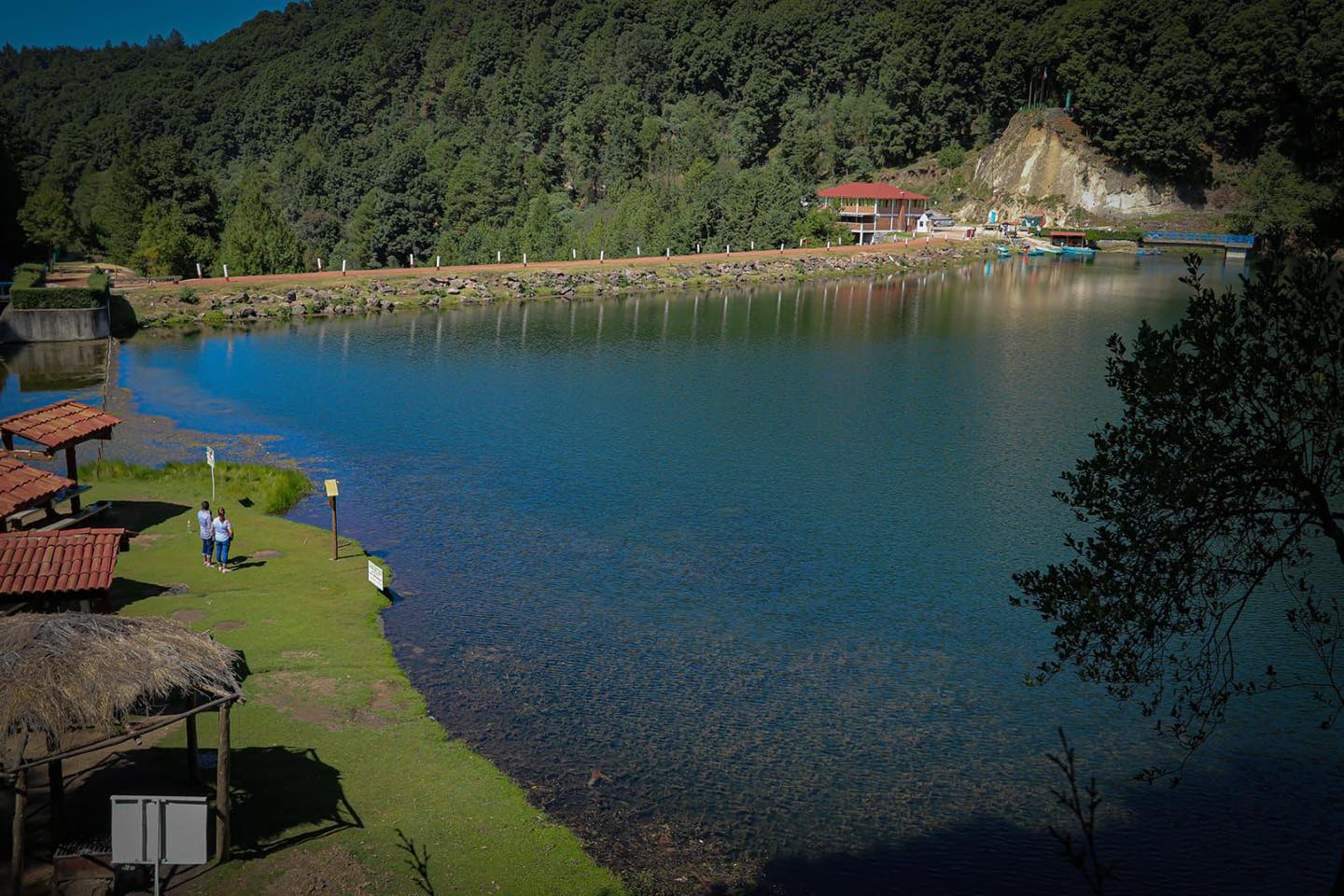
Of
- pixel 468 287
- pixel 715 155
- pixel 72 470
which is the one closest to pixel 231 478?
pixel 72 470

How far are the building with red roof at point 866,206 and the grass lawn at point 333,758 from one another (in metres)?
134

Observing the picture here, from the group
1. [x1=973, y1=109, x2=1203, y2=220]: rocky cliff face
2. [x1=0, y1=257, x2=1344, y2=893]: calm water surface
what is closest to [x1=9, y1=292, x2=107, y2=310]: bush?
[x1=0, y1=257, x2=1344, y2=893]: calm water surface

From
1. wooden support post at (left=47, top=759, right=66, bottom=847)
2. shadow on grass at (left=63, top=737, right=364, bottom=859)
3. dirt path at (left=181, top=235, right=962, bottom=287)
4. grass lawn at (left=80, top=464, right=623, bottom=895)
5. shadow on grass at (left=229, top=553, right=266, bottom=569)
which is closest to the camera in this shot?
wooden support post at (left=47, top=759, right=66, bottom=847)

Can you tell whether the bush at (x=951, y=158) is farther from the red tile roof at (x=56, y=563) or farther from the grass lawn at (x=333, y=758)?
the red tile roof at (x=56, y=563)

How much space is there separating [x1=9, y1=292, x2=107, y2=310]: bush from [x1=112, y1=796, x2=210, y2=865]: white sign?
70918 mm

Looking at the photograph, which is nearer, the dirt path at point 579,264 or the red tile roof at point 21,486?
the red tile roof at point 21,486

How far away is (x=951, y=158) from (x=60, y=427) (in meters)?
169

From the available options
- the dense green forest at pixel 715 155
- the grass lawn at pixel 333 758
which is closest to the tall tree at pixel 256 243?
the dense green forest at pixel 715 155

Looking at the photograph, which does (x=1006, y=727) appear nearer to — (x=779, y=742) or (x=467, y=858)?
(x=779, y=742)

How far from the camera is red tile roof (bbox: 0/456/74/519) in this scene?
1024 inches

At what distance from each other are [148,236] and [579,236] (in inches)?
2092

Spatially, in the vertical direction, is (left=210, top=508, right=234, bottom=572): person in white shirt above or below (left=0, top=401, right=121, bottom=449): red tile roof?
below

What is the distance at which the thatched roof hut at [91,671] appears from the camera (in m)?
15.6

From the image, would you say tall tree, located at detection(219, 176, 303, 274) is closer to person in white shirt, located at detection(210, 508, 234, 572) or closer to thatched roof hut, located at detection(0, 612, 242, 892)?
person in white shirt, located at detection(210, 508, 234, 572)
